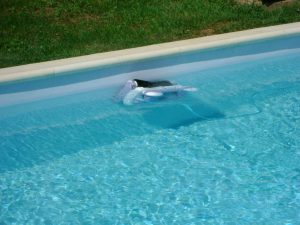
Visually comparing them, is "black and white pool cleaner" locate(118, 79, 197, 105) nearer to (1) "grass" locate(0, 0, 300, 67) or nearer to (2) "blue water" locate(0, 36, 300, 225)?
(2) "blue water" locate(0, 36, 300, 225)

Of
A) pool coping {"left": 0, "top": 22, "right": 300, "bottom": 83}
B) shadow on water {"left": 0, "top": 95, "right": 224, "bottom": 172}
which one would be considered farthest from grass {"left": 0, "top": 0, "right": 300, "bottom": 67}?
shadow on water {"left": 0, "top": 95, "right": 224, "bottom": 172}

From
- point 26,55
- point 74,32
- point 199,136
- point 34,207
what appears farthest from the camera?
point 74,32

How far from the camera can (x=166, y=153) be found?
552cm

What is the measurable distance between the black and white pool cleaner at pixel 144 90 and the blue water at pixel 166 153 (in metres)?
0.10

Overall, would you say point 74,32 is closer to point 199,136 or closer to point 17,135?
point 17,135

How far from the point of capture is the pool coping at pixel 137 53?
240 inches

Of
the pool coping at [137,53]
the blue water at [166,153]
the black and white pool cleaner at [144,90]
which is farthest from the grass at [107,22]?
the black and white pool cleaner at [144,90]

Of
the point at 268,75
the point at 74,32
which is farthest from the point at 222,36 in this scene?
the point at 74,32

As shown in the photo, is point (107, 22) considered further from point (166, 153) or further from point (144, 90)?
point (166, 153)

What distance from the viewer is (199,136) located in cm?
582

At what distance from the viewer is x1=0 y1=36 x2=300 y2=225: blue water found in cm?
469

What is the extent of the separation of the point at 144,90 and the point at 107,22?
7.34 ft

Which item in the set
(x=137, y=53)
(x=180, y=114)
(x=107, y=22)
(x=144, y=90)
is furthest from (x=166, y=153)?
(x=107, y=22)

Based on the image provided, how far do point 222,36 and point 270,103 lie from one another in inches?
45.7
